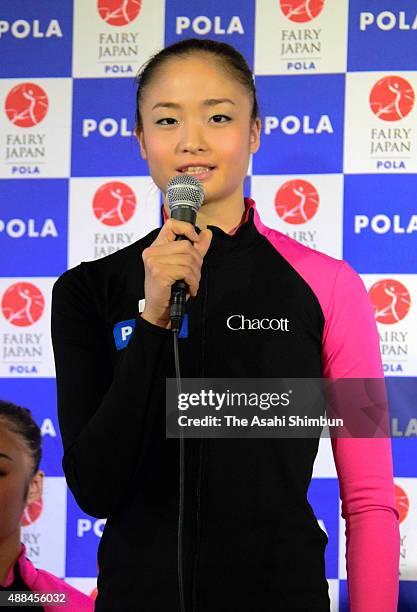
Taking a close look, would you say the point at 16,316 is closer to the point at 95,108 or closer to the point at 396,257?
the point at 95,108

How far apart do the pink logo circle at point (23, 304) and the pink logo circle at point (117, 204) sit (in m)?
0.27

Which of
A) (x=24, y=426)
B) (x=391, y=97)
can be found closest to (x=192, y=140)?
(x=391, y=97)

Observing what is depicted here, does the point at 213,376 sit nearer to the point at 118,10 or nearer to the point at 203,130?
the point at 203,130

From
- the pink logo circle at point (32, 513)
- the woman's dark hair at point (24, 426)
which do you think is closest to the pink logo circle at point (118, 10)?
the woman's dark hair at point (24, 426)

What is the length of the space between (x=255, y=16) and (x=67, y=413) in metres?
1.42

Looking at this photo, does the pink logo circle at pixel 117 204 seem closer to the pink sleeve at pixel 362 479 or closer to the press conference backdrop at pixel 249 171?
the press conference backdrop at pixel 249 171

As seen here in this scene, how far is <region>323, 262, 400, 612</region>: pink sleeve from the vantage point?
119 cm

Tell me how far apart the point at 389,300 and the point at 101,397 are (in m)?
1.12

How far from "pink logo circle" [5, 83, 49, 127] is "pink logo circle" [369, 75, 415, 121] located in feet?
2.86

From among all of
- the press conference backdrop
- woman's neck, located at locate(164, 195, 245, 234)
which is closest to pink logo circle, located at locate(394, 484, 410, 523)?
the press conference backdrop

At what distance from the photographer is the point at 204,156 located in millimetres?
1262

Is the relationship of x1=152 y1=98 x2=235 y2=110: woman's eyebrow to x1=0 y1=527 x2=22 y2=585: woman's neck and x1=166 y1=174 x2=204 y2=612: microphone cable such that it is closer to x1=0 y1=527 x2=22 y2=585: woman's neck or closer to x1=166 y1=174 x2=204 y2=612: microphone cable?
x1=166 y1=174 x2=204 y2=612: microphone cable

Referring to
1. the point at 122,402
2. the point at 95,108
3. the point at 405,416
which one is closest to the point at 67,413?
the point at 122,402

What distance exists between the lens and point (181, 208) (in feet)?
3.32
